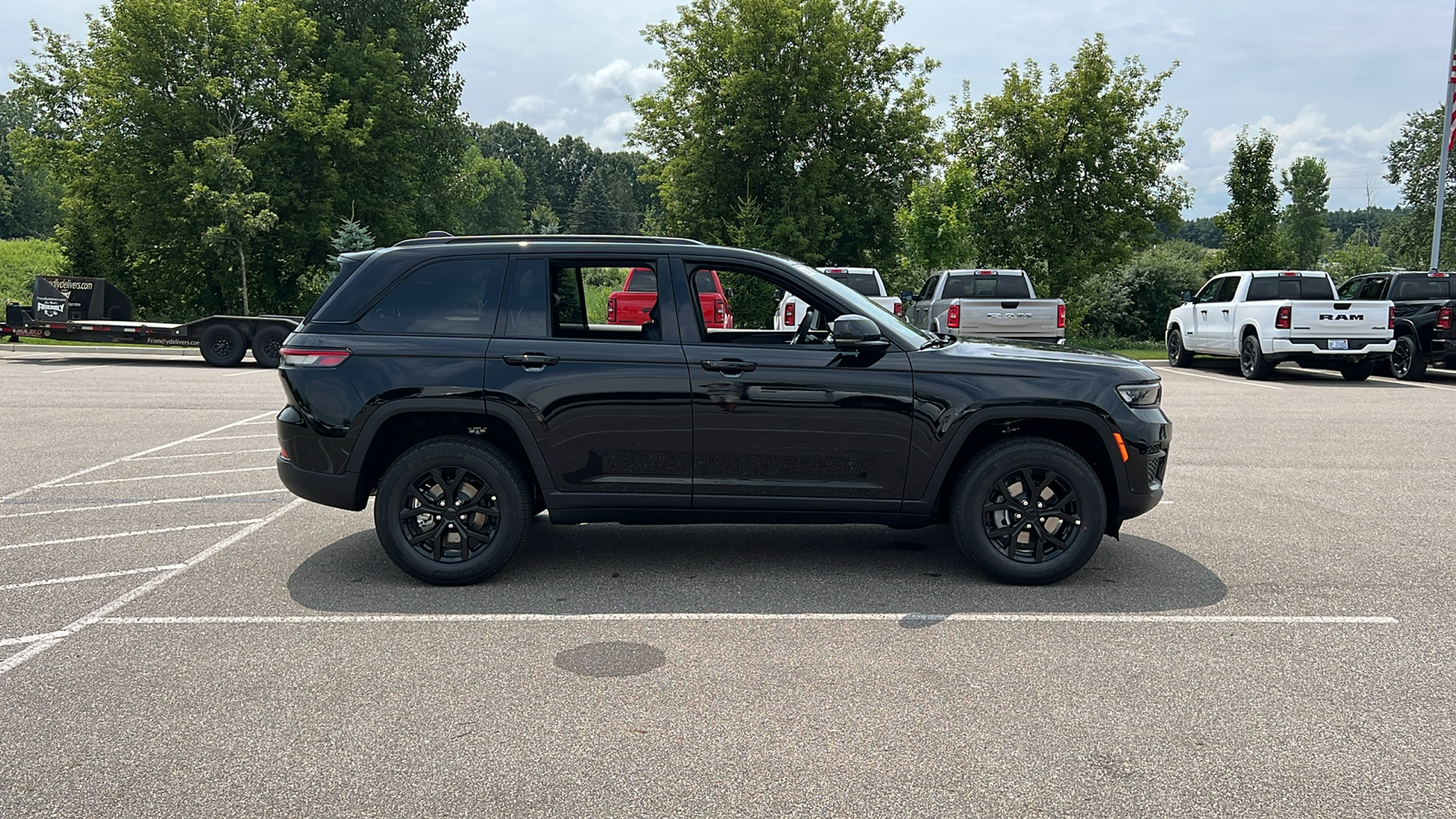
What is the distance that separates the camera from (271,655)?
443 cm

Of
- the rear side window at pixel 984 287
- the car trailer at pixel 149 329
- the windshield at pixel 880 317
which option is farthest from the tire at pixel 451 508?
the rear side window at pixel 984 287

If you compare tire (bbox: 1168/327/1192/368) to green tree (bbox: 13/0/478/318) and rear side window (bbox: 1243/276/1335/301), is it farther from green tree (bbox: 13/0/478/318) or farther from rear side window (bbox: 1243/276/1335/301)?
green tree (bbox: 13/0/478/318)

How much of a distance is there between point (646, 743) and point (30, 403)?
13032 millimetres

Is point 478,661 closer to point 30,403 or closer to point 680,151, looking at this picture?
point 30,403

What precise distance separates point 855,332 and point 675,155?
38077 millimetres

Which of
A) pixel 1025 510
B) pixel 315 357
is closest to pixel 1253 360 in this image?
pixel 1025 510

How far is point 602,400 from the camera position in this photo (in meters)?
5.34

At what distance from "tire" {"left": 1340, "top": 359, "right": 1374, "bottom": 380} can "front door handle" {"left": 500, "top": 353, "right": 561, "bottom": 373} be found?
1683cm

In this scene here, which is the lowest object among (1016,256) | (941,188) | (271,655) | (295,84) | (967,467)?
(271,655)

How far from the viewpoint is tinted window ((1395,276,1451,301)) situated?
18.4m

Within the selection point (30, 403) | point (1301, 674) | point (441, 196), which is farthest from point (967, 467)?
point (441, 196)

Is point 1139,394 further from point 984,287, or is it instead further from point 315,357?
point 984,287

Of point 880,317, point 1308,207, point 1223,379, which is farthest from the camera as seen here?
point 1308,207

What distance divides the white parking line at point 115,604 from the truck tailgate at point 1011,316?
1376cm
